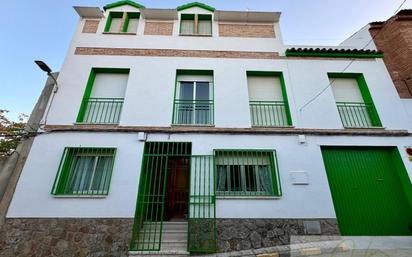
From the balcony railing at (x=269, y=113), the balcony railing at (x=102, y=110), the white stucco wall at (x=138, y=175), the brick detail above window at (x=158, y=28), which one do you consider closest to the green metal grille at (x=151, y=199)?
the white stucco wall at (x=138, y=175)

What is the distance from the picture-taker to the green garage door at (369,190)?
536 centimetres

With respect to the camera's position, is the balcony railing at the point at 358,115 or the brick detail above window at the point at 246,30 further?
the brick detail above window at the point at 246,30

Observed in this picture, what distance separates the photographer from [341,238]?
5043 millimetres

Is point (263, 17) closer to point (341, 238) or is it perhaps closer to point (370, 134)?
point (370, 134)

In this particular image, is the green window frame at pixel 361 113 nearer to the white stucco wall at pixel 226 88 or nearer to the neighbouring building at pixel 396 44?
the white stucco wall at pixel 226 88

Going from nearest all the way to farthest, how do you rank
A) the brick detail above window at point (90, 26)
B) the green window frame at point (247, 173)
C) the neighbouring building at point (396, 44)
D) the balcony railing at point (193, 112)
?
the green window frame at point (247, 173)
the balcony railing at point (193, 112)
the neighbouring building at point (396, 44)
the brick detail above window at point (90, 26)

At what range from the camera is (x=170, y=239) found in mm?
5215

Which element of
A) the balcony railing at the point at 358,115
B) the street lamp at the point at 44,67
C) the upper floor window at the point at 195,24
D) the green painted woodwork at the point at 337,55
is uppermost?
the upper floor window at the point at 195,24

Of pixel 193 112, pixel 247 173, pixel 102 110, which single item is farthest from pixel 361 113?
pixel 102 110

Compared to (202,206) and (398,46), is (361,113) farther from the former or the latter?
(202,206)

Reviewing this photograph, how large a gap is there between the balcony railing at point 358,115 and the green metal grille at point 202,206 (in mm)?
4994

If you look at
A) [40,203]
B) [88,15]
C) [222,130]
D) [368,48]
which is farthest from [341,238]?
[88,15]

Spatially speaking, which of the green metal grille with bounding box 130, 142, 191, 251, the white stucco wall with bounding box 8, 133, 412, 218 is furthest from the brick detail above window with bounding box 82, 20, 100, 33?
the green metal grille with bounding box 130, 142, 191, 251

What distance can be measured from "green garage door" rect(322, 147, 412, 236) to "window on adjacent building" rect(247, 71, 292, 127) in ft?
5.71
